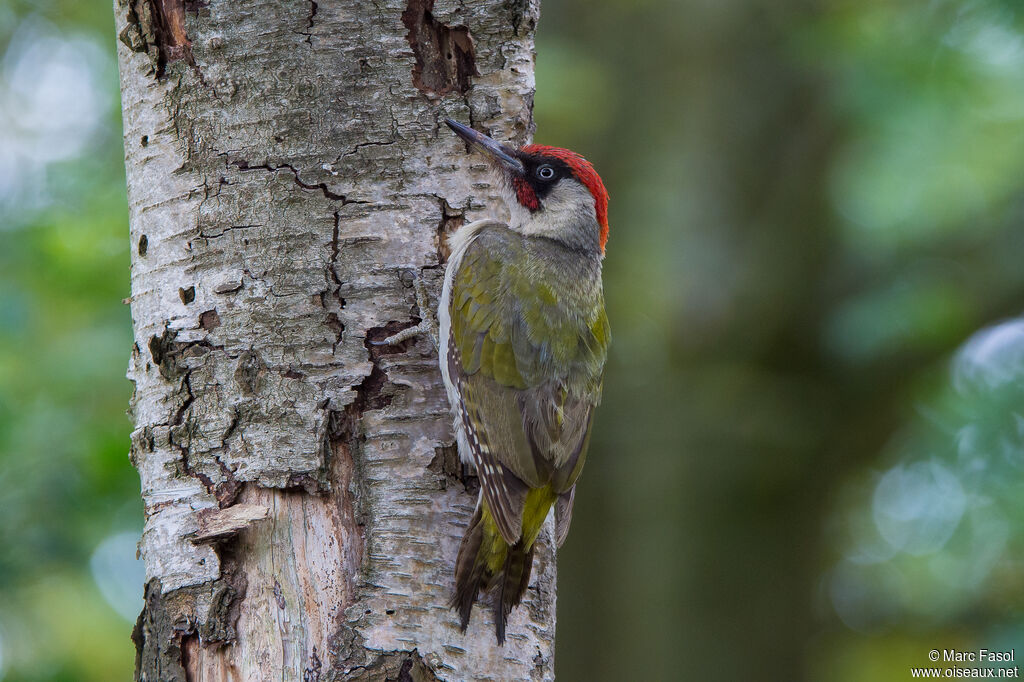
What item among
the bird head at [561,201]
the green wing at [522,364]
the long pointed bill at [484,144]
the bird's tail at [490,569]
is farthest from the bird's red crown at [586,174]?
the bird's tail at [490,569]

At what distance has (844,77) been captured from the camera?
561 centimetres

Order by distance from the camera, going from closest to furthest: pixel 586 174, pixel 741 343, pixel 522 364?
pixel 522 364, pixel 586 174, pixel 741 343

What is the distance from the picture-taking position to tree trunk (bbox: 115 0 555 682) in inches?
98.6

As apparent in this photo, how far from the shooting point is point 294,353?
2609 millimetres

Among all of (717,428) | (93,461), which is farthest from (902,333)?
(93,461)

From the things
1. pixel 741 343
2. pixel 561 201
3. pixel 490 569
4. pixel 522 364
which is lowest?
pixel 490 569

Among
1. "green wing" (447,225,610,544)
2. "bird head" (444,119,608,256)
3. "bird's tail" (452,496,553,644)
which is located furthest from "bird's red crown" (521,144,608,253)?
"bird's tail" (452,496,553,644)

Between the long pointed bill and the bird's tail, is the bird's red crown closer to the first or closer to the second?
the long pointed bill

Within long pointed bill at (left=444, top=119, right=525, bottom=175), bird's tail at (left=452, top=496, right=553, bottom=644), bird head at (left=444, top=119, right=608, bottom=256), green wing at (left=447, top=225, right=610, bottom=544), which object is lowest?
bird's tail at (left=452, top=496, right=553, bottom=644)

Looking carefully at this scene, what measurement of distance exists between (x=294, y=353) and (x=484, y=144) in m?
0.85

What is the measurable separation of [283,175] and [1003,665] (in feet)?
11.3

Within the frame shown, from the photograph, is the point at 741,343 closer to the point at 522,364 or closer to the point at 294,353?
the point at 522,364

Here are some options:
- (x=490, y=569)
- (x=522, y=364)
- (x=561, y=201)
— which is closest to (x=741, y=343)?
(x=561, y=201)

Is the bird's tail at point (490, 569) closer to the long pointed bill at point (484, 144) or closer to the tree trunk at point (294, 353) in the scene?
the tree trunk at point (294, 353)
